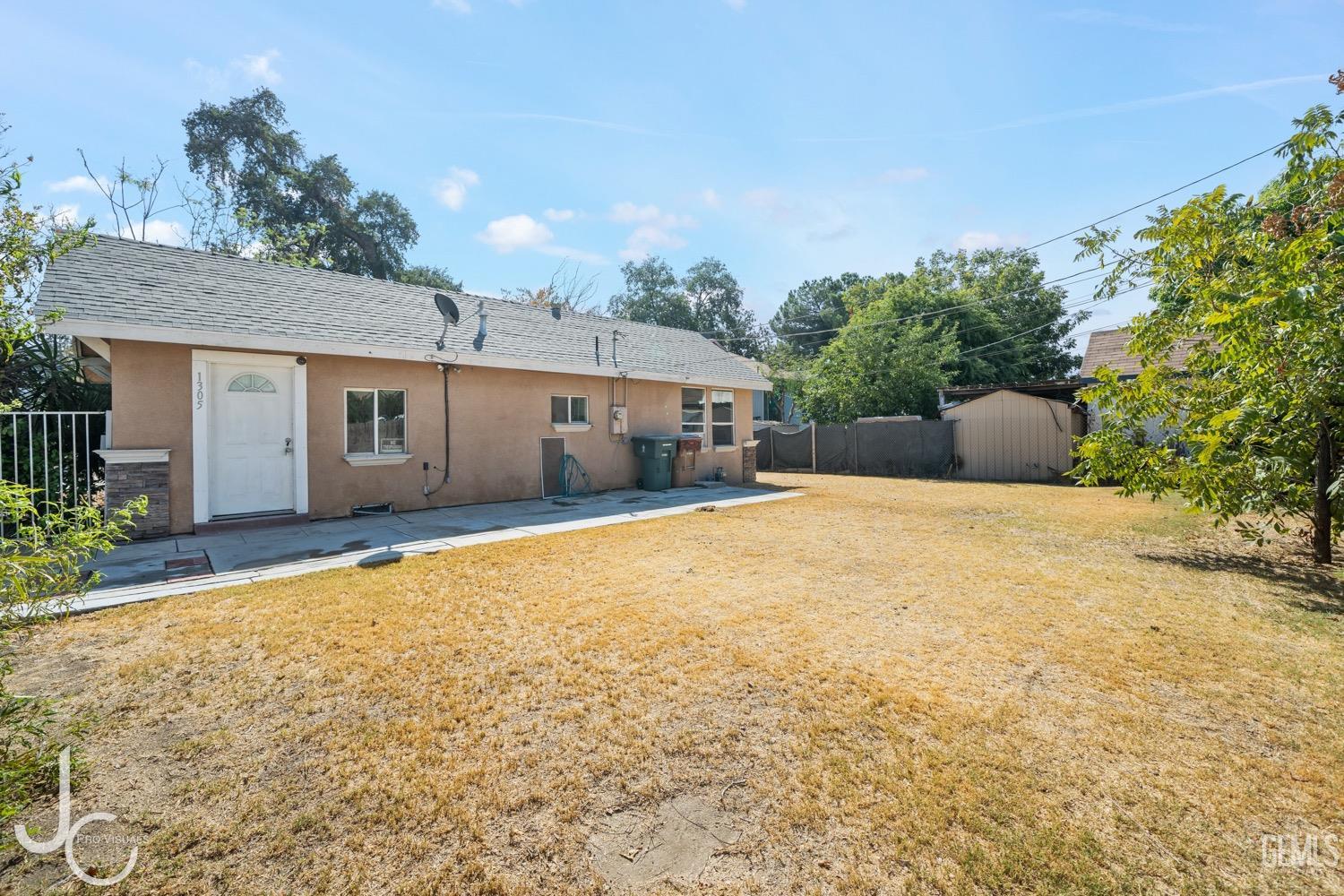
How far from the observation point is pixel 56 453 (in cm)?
672

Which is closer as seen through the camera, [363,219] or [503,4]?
[503,4]

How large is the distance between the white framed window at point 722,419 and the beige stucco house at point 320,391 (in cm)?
217

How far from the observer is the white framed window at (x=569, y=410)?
34.2 feet

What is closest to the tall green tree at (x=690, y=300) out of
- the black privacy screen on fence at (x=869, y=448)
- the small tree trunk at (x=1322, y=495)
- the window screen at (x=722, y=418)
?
the black privacy screen on fence at (x=869, y=448)

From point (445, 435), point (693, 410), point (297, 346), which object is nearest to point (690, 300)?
point (693, 410)

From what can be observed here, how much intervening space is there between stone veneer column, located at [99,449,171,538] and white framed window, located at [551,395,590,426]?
18.1 feet

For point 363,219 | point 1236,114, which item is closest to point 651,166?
point 1236,114

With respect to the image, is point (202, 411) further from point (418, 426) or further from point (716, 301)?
point (716, 301)

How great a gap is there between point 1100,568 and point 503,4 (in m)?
10.6

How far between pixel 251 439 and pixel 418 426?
213cm

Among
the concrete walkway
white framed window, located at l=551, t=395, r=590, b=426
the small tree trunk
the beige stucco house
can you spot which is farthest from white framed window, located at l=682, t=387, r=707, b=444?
the small tree trunk

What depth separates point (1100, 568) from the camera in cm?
537

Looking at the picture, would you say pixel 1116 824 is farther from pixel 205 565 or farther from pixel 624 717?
pixel 205 565

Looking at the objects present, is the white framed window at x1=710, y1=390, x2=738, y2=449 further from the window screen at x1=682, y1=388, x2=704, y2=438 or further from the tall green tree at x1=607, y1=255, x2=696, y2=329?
the tall green tree at x1=607, y1=255, x2=696, y2=329
